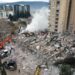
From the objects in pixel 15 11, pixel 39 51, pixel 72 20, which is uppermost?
pixel 72 20

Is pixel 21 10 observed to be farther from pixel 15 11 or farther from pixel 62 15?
pixel 62 15

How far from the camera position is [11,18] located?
15.2m

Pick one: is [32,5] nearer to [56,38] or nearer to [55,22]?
[55,22]

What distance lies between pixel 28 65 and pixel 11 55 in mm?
1209

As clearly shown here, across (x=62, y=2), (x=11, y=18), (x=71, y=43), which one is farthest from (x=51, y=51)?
(x=11, y=18)

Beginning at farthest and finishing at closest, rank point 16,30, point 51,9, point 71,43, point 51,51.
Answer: point 16,30 → point 51,9 → point 71,43 → point 51,51

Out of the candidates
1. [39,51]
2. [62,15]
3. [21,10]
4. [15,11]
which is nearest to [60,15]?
[62,15]

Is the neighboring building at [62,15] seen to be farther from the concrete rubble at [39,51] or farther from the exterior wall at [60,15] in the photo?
the concrete rubble at [39,51]

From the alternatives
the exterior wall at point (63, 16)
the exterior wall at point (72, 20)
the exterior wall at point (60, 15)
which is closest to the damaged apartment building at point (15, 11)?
the exterior wall at point (60, 15)

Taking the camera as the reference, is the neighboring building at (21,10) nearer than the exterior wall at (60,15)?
No

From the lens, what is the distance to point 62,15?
963cm

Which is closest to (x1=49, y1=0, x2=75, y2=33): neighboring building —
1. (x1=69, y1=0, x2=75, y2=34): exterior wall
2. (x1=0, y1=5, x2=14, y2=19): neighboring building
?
(x1=69, y1=0, x2=75, y2=34): exterior wall

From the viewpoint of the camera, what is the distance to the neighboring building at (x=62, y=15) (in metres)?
9.46

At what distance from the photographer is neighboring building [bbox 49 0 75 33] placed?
9461mm
